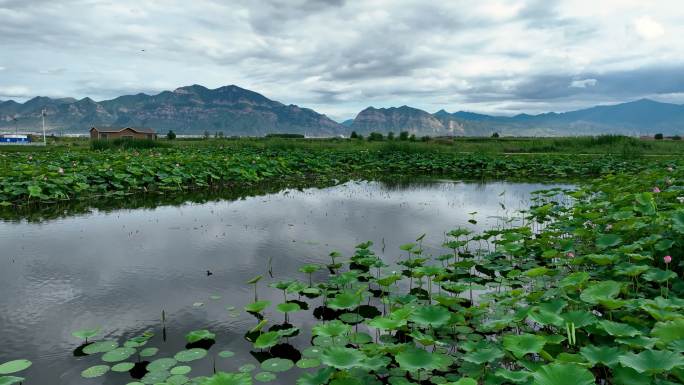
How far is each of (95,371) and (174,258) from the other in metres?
3.86

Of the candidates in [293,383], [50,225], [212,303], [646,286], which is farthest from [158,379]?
[50,225]

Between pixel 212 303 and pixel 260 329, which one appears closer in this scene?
pixel 260 329

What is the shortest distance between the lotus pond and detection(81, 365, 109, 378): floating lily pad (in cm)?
2

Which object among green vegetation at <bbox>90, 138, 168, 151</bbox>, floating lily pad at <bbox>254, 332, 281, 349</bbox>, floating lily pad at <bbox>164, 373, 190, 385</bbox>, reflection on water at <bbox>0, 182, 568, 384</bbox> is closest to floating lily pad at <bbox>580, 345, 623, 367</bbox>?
reflection on water at <bbox>0, 182, 568, 384</bbox>

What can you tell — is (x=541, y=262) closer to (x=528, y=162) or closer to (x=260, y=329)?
(x=260, y=329)

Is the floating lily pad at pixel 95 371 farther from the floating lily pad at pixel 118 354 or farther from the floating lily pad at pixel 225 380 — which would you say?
the floating lily pad at pixel 225 380

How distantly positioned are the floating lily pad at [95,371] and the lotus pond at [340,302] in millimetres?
18

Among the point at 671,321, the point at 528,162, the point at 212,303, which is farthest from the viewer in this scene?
the point at 528,162

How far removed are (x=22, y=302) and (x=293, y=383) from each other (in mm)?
4339

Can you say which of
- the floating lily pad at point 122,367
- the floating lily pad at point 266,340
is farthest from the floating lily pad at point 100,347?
the floating lily pad at point 266,340

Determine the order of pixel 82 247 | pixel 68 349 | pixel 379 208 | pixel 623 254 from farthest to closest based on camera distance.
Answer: pixel 379 208, pixel 82 247, pixel 623 254, pixel 68 349

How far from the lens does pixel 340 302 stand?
Result: 4.68 metres

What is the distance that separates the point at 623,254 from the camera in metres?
5.35

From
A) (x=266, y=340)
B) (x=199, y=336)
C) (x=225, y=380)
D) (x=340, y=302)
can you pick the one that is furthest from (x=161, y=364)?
(x=340, y=302)
